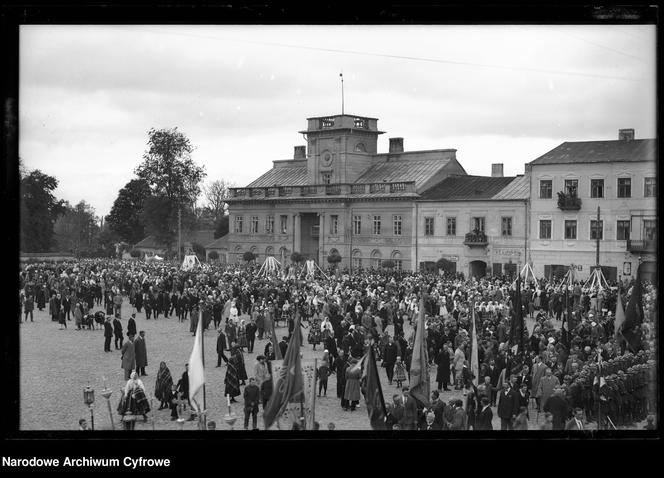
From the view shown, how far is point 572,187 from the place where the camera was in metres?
44.2

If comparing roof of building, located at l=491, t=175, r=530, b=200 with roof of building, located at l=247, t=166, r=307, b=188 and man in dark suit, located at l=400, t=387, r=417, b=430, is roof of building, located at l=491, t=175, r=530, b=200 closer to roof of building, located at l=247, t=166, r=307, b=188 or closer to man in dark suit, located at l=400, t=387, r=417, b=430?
roof of building, located at l=247, t=166, r=307, b=188

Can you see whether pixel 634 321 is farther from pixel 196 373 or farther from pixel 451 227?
pixel 451 227

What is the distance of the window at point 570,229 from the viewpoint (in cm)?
4422

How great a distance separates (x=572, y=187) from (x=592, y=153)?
2101 millimetres

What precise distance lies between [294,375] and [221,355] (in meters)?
8.46

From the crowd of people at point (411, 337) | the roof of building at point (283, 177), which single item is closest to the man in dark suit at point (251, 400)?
the crowd of people at point (411, 337)

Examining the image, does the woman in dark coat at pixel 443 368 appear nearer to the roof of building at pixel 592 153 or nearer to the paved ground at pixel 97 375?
the paved ground at pixel 97 375

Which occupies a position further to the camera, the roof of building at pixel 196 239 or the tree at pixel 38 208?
the roof of building at pixel 196 239

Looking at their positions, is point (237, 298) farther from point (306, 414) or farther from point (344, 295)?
point (306, 414)

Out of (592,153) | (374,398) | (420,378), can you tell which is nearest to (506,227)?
(592,153)

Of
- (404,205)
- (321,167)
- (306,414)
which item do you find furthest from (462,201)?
(306,414)

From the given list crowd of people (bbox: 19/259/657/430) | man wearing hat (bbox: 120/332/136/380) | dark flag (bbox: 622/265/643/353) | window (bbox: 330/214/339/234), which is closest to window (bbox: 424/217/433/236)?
window (bbox: 330/214/339/234)

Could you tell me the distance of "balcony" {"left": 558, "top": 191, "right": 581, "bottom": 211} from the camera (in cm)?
4381

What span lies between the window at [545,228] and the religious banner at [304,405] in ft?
106
